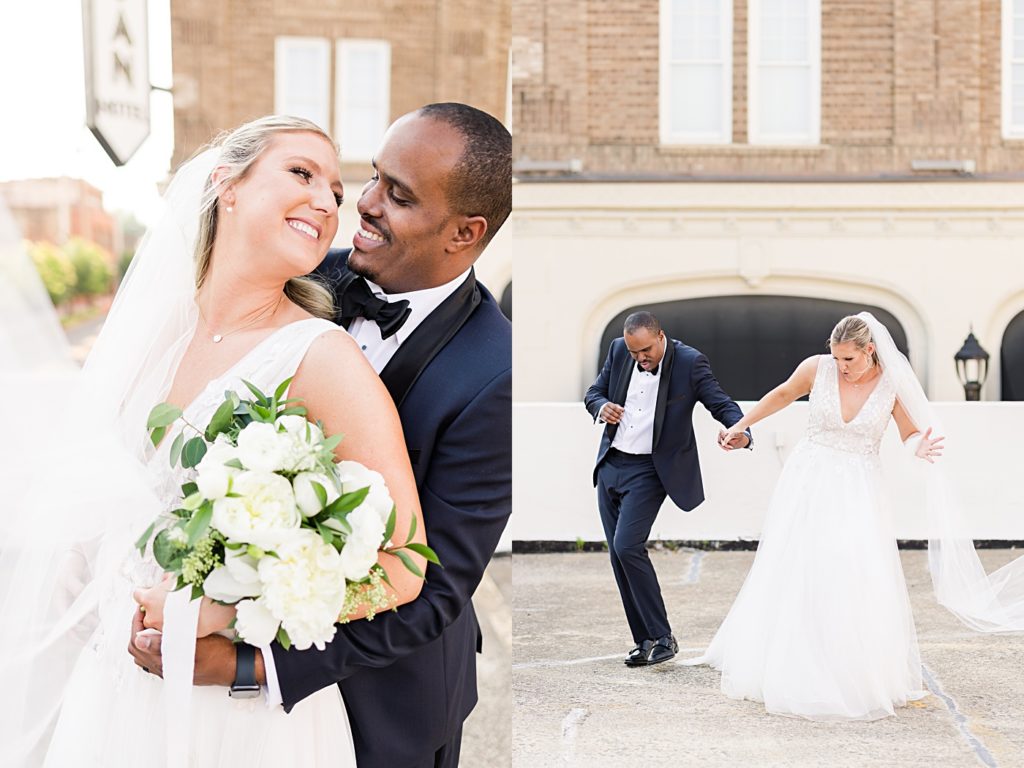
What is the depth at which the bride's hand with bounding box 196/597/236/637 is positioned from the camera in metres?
1.55

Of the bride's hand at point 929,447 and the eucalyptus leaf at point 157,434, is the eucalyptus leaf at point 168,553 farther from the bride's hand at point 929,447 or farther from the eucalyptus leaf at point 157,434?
the bride's hand at point 929,447

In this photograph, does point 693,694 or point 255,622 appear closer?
point 255,622

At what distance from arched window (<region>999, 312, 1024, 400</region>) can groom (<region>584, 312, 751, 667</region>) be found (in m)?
0.74

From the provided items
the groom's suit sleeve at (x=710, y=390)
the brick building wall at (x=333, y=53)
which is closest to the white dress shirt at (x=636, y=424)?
the groom's suit sleeve at (x=710, y=390)

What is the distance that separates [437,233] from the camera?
185 centimetres

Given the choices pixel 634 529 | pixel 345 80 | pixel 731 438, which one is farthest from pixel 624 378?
pixel 345 80

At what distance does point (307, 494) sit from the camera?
148cm

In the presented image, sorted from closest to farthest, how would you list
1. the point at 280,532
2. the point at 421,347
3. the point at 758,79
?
the point at 280,532 < the point at 421,347 < the point at 758,79

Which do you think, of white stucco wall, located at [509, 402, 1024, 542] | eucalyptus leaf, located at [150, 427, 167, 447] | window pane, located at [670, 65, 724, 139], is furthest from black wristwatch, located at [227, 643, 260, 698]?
window pane, located at [670, 65, 724, 139]

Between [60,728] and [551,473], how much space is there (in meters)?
1.73

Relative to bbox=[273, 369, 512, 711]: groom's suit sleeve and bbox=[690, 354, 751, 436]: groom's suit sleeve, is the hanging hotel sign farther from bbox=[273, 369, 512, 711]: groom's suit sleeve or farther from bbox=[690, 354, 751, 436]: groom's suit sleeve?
bbox=[690, 354, 751, 436]: groom's suit sleeve

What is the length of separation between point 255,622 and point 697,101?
2237 millimetres

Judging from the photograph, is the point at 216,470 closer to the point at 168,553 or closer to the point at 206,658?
the point at 168,553

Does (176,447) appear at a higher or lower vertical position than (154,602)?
higher
